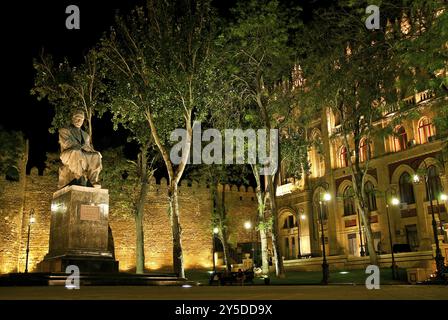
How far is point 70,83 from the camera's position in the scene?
2116 centimetres

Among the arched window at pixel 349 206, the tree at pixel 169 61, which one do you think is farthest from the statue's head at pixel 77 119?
the arched window at pixel 349 206

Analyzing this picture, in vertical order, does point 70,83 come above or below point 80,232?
above

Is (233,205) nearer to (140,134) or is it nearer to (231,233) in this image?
(231,233)

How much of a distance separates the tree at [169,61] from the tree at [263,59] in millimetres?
1350

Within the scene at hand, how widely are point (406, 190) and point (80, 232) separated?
26113 millimetres

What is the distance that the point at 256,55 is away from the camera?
76.2ft

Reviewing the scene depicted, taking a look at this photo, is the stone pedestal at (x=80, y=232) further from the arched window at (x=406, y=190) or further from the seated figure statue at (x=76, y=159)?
the arched window at (x=406, y=190)

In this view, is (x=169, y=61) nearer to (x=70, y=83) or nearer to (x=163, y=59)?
(x=163, y=59)

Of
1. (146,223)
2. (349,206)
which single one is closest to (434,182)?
(349,206)

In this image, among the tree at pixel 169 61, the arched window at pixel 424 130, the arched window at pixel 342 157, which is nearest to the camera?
the tree at pixel 169 61

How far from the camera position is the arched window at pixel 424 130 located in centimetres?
3219
